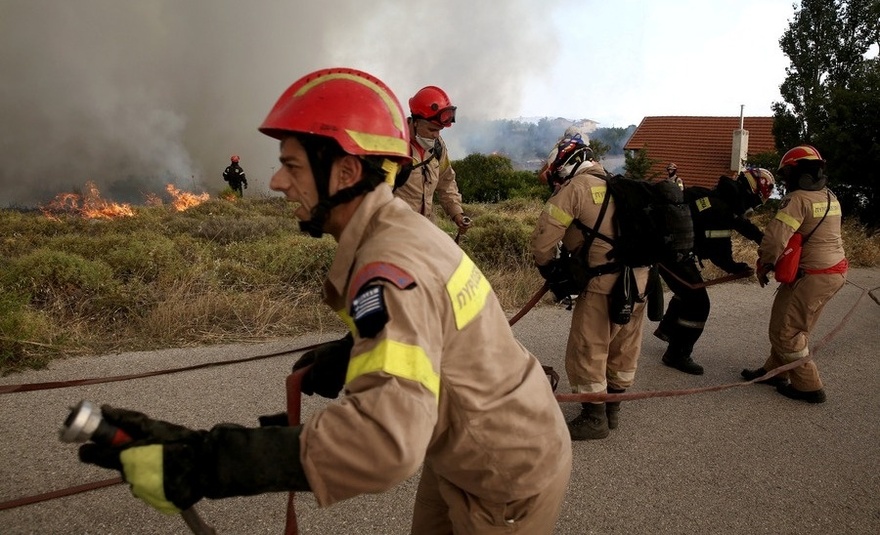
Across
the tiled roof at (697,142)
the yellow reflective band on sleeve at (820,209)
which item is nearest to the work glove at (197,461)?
the yellow reflective band on sleeve at (820,209)

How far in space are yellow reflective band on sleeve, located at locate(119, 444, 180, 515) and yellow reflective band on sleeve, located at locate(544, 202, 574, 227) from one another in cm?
289

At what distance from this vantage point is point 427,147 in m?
5.29

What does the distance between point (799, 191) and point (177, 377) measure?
4.89 meters

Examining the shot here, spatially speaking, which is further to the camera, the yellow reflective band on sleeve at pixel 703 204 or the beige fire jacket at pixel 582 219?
the yellow reflective band on sleeve at pixel 703 204

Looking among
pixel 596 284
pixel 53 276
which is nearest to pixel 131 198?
pixel 53 276

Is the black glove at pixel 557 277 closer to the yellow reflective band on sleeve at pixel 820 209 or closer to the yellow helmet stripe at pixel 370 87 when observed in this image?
the yellow reflective band on sleeve at pixel 820 209

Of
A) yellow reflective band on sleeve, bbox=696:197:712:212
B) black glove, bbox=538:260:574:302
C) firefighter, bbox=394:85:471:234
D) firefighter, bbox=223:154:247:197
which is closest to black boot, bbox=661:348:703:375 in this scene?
yellow reflective band on sleeve, bbox=696:197:712:212

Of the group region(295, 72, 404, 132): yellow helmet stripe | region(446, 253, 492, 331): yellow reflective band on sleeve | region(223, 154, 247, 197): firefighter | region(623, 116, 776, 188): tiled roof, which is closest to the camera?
region(446, 253, 492, 331): yellow reflective band on sleeve

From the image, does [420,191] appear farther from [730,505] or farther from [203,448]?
[203,448]

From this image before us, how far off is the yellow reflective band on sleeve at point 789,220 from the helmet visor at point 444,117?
9.02 ft

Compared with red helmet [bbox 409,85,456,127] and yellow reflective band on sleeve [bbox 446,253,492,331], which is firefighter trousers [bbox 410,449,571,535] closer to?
yellow reflective band on sleeve [bbox 446,253,492,331]

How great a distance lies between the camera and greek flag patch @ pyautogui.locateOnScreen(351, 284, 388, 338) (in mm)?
1118

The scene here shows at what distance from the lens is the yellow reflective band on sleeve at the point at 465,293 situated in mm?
1271

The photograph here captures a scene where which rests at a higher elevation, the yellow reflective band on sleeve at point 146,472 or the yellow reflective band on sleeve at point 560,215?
the yellow reflective band on sleeve at point 560,215
